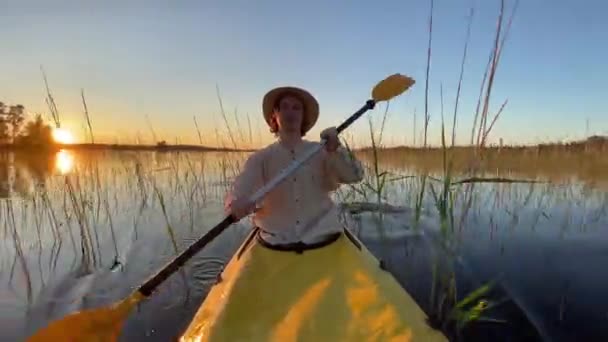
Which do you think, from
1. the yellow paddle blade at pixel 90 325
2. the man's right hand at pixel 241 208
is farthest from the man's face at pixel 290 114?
the yellow paddle blade at pixel 90 325

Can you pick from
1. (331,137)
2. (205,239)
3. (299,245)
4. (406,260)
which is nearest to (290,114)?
(331,137)

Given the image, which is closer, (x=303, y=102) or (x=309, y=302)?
(x=309, y=302)

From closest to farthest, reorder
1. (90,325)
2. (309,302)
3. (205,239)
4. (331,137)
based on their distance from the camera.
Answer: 1. (309,302)
2. (90,325)
3. (205,239)
4. (331,137)

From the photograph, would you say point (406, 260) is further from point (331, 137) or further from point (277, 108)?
point (277, 108)

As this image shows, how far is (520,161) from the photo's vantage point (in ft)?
44.4

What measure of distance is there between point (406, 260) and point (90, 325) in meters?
3.29

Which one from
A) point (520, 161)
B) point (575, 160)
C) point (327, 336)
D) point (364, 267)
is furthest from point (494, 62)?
point (575, 160)

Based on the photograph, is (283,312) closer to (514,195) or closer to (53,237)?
(53,237)

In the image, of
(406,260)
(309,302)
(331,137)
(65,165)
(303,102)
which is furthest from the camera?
(65,165)

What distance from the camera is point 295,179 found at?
10.6ft

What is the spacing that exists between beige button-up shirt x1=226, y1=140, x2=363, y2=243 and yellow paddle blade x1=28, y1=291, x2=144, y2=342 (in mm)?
945

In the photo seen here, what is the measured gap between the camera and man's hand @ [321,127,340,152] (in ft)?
10.3

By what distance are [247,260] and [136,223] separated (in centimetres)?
471

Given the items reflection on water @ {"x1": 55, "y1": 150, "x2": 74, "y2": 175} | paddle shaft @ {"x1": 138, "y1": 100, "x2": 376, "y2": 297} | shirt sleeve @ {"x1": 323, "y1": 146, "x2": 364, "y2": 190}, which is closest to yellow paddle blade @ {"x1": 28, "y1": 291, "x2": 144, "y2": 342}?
paddle shaft @ {"x1": 138, "y1": 100, "x2": 376, "y2": 297}
